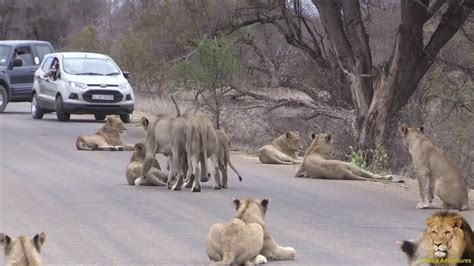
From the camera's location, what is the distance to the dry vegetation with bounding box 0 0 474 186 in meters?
22.2

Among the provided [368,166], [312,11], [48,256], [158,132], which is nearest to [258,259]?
[48,256]

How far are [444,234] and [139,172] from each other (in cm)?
1086

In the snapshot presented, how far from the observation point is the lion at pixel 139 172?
51.2ft

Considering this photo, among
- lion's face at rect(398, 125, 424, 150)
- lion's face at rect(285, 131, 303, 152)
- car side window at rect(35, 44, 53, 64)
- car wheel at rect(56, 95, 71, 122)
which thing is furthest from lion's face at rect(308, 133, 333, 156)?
car side window at rect(35, 44, 53, 64)

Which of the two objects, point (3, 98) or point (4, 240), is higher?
point (4, 240)

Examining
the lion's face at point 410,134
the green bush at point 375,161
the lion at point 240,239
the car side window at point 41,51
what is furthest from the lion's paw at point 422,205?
the car side window at point 41,51

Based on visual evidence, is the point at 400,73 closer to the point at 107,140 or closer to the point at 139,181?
the point at 107,140

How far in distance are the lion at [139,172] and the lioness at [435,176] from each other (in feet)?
11.8

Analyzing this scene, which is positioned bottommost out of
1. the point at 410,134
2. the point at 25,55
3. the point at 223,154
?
the point at 25,55

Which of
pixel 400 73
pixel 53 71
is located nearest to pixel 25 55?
pixel 53 71

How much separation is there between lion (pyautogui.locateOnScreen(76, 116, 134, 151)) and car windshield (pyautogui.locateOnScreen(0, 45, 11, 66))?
13.0m

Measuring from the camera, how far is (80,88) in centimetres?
2961

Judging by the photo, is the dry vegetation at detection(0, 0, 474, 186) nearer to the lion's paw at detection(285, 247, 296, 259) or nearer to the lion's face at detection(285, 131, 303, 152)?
the lion's face at detection(285, 131, 303, 152)

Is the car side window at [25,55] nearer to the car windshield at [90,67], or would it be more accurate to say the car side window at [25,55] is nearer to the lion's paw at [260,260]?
the car windshield at [90,67]
